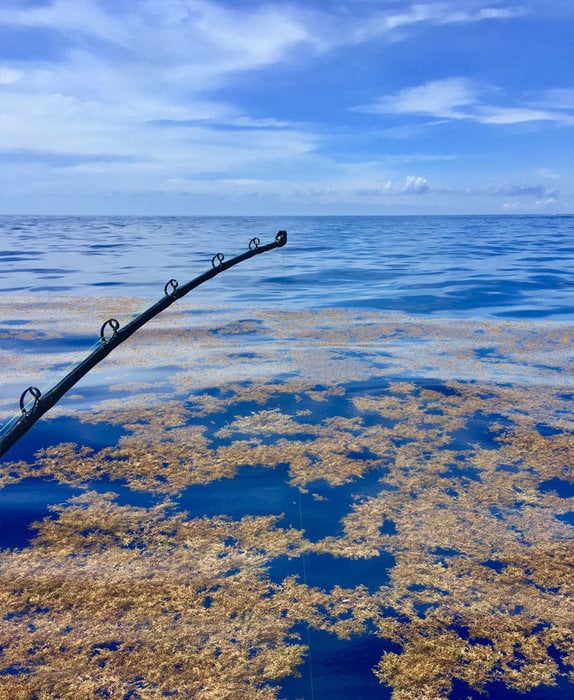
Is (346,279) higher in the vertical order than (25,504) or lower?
higher

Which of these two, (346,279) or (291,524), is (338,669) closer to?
(291,524)

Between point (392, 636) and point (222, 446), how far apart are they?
12.1ft

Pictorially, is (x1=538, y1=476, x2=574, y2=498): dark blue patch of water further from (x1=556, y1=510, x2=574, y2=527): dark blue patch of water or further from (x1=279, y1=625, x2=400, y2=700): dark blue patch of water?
(x1=279, y1=625, x2=400, y2=700): dark blue patch of water

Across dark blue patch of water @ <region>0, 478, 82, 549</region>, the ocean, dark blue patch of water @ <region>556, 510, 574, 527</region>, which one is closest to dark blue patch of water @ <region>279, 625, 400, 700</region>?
the ocean

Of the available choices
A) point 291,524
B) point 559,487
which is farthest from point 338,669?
point 559,487

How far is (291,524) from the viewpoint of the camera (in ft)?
17.9

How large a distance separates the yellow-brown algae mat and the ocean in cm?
2

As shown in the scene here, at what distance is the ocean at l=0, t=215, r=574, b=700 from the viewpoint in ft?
12.2

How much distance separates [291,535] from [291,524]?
7.9 inches

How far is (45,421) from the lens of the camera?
8.04 meters

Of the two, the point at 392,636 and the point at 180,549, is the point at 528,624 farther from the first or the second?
the point at 180,549

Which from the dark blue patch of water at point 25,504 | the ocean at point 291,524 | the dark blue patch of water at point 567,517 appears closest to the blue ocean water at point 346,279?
the ocean at point 291,524

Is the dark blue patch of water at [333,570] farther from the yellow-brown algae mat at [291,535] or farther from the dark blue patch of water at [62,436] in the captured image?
the dark blue patch of water at [62,436]

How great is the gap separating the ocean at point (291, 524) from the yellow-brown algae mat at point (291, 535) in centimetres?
2
